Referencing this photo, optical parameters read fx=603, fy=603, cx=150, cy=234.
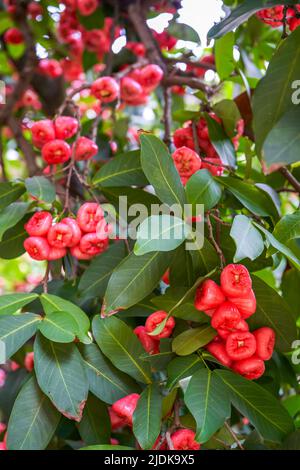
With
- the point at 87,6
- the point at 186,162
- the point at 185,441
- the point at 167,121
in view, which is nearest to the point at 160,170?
the point at 186,162

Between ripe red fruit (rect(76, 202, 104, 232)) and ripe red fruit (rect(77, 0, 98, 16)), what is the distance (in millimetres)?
947

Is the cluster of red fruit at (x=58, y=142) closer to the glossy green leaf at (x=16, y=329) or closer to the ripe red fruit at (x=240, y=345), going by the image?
the glossy green leaf at (x=16, y=329)

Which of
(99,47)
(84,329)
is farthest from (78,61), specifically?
(84,329)

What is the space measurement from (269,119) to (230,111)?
210 mm

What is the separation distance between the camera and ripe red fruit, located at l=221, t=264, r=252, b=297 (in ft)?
2.59

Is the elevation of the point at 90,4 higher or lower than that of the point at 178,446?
higher

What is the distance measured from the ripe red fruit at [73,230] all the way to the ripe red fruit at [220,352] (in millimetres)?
268

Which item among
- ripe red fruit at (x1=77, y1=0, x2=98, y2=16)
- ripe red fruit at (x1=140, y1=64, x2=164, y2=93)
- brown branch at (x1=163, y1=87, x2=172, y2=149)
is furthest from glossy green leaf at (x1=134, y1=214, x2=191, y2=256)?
ripe red fruit at (x1=77, y1=0, x2=98, y2=16)

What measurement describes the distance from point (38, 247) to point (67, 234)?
1.9 inches

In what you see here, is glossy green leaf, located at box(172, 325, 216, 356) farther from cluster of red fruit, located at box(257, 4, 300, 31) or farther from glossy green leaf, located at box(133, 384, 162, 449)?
cluster of red fruit, located at box(257, 4, 300, 31)

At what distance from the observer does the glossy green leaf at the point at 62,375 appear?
31.4 inches

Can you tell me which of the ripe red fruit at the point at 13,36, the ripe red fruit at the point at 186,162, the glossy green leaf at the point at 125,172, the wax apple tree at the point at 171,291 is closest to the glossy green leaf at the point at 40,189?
the wax apple tree at the point at 171,291

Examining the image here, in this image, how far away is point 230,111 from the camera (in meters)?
1.13
